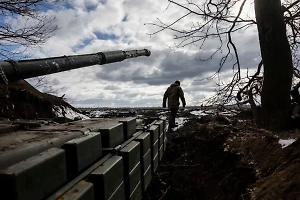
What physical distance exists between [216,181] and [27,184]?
3.76m

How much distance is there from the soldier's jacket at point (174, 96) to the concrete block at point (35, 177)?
958 centimetres

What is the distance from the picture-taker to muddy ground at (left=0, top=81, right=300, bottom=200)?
3.62 meters

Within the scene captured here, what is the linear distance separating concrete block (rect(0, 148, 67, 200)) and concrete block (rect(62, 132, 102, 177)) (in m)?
0.17

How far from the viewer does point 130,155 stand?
11.1ft

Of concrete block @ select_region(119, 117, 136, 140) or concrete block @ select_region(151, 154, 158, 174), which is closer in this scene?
concrete block @ select_region(119, 117, 136, 140)

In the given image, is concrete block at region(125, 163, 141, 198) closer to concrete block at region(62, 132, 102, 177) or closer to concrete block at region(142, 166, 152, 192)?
concrete block at region(142, 166, 152, 192)

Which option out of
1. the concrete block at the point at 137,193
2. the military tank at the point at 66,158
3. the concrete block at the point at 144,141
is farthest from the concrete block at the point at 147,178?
the concrete block at the point at 144,141

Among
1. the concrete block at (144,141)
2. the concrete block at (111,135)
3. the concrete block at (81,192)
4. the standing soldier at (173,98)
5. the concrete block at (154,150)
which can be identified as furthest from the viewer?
the standing soldier at (173,98)

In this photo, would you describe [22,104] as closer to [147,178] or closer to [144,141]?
[147,178]

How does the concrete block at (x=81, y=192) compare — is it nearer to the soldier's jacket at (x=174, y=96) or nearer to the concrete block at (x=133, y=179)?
the concrete block at (x=133, y=179)

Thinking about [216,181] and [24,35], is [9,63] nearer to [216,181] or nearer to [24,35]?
[216,181]

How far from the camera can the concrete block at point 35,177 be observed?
63.9 inches

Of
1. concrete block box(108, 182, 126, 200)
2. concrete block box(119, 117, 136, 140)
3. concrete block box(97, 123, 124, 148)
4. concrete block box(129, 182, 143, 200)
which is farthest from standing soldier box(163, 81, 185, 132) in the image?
concrete block box(108, 182, 126, 200)

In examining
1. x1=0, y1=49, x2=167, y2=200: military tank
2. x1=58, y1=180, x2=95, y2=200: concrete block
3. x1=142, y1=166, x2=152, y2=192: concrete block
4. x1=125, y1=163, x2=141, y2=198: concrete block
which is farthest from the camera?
x1=142, y1=166, x2=152, y2=192: concrete block
